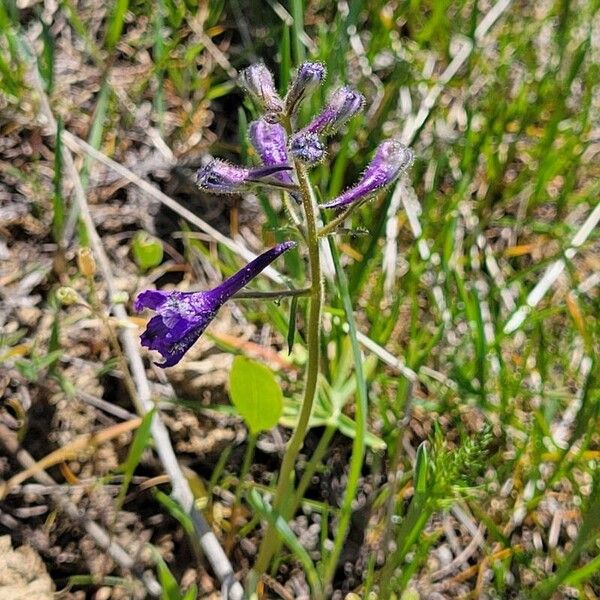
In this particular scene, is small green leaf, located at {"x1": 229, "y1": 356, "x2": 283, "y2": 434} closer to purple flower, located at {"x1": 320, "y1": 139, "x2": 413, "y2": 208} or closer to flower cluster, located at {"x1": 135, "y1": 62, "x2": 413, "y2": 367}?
flower cluster, located at {"x1": 135, "y1": 62, "x2": 413, "y2": 367}

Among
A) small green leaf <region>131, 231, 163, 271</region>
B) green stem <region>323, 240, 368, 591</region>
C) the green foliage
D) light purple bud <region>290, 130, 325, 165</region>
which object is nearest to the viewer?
light purple bud <region>290, 130, 325, 165</region>

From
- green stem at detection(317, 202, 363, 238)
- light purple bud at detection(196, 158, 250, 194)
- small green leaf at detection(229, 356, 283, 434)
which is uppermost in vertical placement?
light purple bud at detection(196, 158, 250, 194)

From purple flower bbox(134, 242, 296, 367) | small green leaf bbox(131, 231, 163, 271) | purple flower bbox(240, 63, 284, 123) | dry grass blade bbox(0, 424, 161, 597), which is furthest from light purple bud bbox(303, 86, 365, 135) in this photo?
dry grass blade bbox(0, 424, 161, 597)

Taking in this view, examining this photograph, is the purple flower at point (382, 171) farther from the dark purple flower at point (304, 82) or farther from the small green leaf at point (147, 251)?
the small green leaf at point (147, 251)

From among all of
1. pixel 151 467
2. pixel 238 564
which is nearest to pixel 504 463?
pixel 238 564

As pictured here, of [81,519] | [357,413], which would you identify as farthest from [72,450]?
[357,413]

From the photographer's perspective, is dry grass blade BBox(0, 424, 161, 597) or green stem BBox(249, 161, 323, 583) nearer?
green stem BBox(249, 161, 323, 583)

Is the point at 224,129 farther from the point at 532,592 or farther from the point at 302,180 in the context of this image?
the point at 532,592

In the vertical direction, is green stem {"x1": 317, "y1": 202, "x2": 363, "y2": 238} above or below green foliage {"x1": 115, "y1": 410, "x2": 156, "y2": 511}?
above
